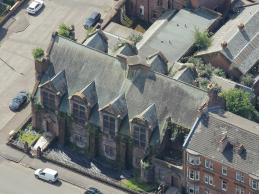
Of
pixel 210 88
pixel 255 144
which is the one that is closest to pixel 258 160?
pixel 255 144

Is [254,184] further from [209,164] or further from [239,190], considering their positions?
[209,164]

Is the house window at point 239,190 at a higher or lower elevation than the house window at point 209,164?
lower

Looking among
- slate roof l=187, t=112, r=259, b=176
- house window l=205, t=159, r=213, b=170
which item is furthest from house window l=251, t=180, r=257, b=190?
house window l=205, t=159, r=213, b=170

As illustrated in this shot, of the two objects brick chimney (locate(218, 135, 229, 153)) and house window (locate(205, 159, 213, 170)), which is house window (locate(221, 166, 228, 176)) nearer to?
house window (locate(205, 159, 213, 170))

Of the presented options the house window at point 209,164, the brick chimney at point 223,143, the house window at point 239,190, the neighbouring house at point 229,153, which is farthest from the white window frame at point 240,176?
the house window at point 209,164

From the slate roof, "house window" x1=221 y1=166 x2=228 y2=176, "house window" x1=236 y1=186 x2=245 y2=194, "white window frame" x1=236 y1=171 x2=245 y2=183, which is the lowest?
"house window" x1=236 y1=186 x2=245 y2=194

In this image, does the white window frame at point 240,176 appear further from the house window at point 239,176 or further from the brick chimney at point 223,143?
the brick chimney at point 223,143

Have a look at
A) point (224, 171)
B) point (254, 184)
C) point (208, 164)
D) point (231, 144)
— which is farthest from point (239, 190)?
point (231, 144)

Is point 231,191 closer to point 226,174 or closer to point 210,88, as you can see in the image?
point 226,174

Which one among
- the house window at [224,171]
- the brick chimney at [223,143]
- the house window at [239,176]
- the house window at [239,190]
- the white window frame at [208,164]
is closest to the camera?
the house window at [239,176]
